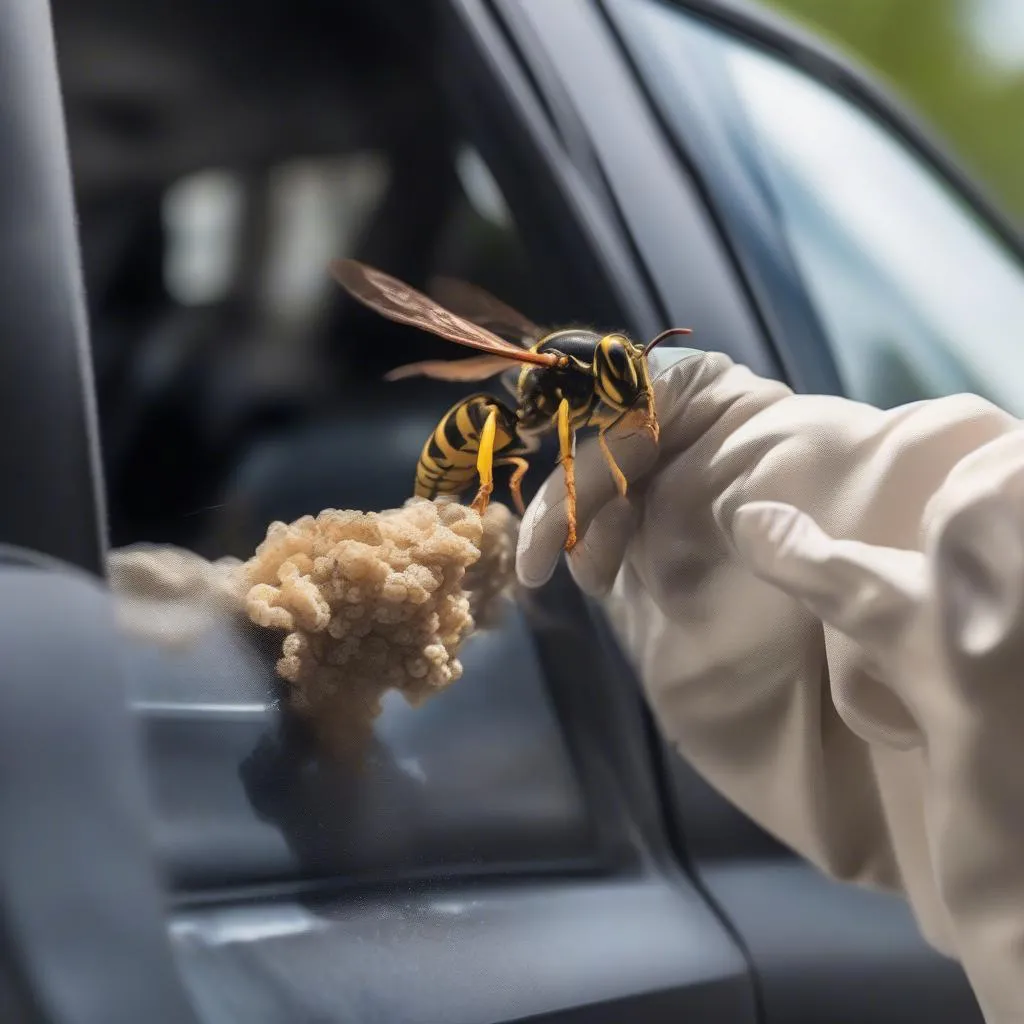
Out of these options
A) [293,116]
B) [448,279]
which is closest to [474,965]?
[448,279]

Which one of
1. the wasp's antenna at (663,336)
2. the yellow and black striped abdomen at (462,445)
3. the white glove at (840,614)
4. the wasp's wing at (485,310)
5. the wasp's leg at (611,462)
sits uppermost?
the wasp's wing at (485,310)

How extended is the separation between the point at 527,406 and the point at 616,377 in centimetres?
3

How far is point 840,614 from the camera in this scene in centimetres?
39

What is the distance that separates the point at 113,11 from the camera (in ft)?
1.83

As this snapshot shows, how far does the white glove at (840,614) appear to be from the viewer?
0.38 metres

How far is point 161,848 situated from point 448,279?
26 centimetres

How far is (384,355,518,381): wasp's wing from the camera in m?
0.46

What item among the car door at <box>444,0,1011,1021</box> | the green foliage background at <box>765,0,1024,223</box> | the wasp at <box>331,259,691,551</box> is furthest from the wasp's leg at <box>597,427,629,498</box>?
the green foliage background at <box>765,0,1024,223</box>

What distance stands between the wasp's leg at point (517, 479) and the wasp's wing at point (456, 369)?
3 cm

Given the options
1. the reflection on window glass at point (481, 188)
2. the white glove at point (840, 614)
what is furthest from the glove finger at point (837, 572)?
the reflection on window glass at point (481, 188)

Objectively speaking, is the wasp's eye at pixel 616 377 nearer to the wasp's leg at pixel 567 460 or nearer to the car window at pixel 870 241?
the wasp's leg at pixel 567 460

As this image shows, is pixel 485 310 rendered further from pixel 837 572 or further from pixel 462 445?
pixel 837 572

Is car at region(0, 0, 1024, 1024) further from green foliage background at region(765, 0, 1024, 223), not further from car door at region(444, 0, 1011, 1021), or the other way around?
green foliage background at region(765, 0, 1024, 223)

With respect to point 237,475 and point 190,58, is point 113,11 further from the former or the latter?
point 237,475
